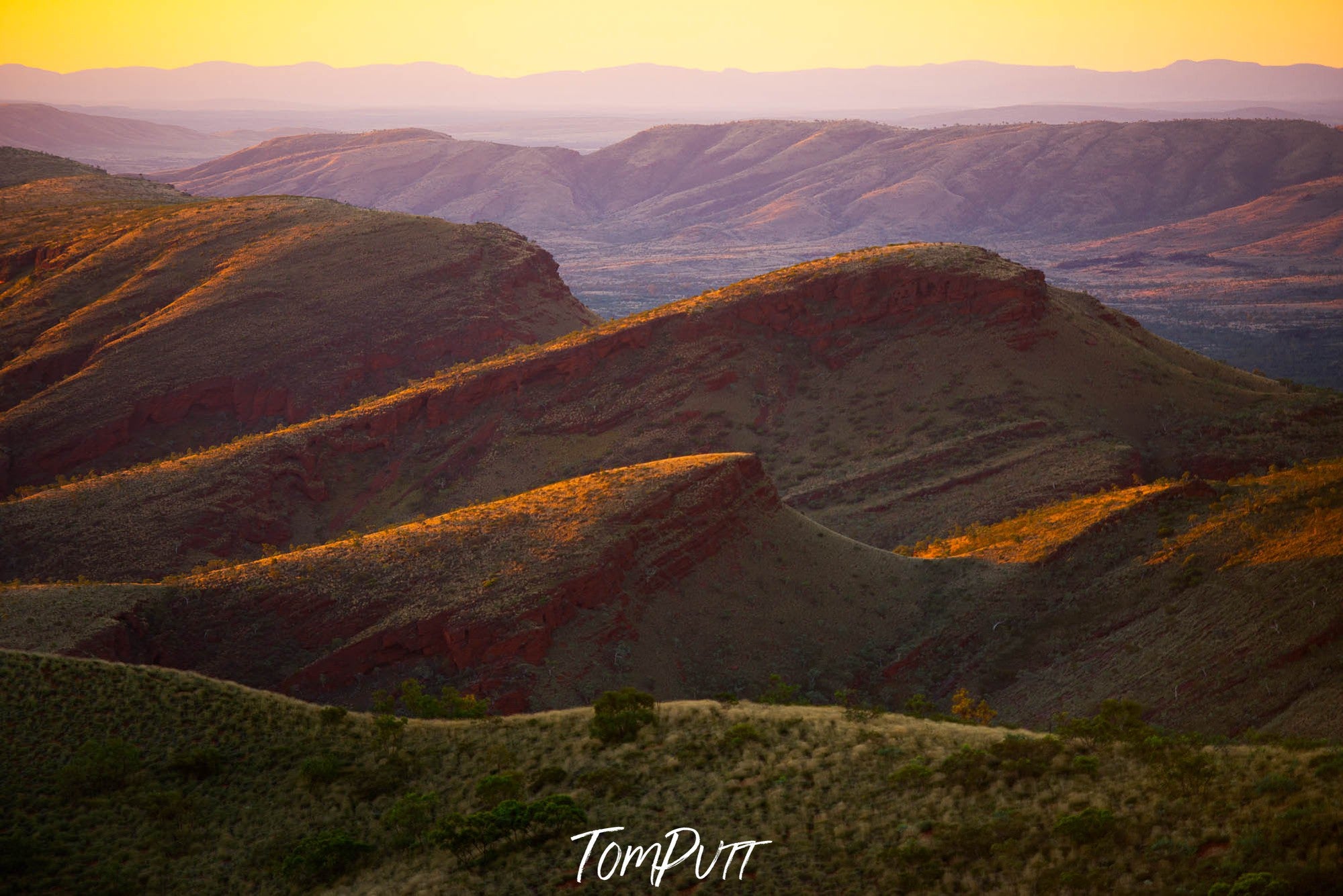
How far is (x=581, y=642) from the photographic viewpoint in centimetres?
3394

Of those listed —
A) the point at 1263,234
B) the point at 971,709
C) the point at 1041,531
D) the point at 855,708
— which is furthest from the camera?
the point at 1263,234

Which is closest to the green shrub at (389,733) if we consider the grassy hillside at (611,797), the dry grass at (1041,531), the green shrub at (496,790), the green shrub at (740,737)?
the grassy hillside at (611,797)

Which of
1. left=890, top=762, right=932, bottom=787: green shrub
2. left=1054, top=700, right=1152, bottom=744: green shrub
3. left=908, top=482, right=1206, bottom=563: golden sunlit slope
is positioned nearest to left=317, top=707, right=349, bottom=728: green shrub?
left=890, top=762, right=932, bottom=787: green shrub

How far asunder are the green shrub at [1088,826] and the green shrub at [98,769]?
19.0 metres

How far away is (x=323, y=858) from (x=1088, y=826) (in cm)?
1411

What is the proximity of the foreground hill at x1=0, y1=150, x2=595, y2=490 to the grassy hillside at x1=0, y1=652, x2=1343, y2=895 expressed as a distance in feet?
128

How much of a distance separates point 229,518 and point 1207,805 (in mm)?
41448

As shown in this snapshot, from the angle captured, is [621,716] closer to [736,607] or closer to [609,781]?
[609,781]

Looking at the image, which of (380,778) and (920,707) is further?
(920,707)

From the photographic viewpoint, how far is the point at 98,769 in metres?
23.7

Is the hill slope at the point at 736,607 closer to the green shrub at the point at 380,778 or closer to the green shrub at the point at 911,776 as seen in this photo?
the green shrub at the point at 380,778

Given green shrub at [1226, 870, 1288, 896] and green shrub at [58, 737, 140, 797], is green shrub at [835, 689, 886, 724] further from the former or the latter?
green shrub at [58, 737, 140, 797]

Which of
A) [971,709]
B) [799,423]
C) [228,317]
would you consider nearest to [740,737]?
[971,709]

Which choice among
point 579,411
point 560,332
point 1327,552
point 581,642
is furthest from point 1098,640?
point 560,332
